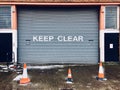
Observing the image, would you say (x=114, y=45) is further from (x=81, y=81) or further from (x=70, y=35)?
(x=81, y=81)

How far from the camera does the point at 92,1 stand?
1395 centimetres

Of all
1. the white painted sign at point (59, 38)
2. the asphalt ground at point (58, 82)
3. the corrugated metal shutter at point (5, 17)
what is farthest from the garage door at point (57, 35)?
the asphalt ground at point (58, 82)

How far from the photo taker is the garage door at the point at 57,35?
14.3 m

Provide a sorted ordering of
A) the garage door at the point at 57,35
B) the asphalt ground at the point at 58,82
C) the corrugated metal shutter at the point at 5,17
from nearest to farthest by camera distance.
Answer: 1. the asphalt ground at the point at 58,82
2. the corrugated metal shutter at the point at 5,17
3. the garage door at the point at 57,35

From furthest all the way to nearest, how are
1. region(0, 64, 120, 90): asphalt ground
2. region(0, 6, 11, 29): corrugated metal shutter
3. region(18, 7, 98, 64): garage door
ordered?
region(18, 7, 98, 64): garage door < region(0, 6, 11, 29): corrugated metal shutter < region(0, 64, 120, 90): asphalt ground

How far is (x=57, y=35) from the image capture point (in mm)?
14461

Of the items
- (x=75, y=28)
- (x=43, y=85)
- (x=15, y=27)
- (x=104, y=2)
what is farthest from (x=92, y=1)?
(x=43, y=85)

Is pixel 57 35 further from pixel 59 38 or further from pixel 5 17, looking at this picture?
pixel 5 17

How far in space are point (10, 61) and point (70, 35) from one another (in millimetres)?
4165

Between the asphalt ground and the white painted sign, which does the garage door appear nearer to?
the white painted sign

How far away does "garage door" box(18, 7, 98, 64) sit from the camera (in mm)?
14336

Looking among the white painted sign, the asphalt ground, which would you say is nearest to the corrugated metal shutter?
the white painted sign

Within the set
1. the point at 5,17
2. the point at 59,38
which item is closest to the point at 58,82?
the point at 59,38

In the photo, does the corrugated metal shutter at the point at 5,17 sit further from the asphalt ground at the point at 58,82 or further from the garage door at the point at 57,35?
the asphalt ground at the point at 58,82
